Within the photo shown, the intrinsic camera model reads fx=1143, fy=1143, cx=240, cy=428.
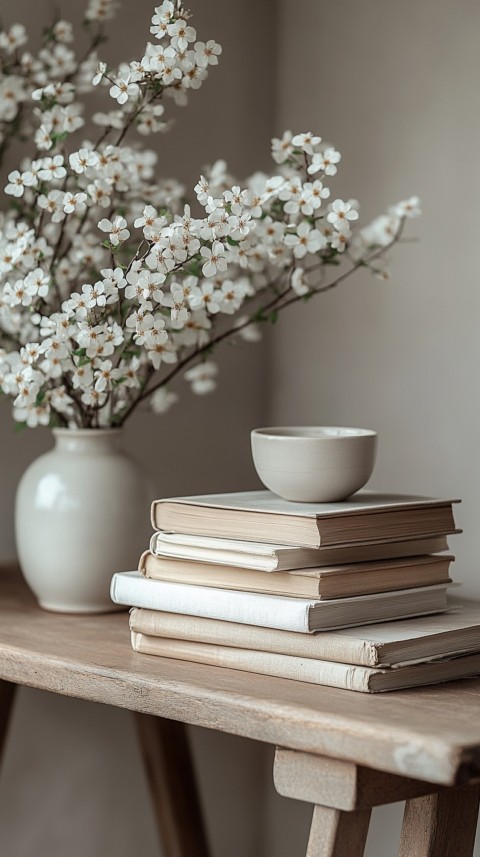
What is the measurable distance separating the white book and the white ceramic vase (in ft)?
0.57

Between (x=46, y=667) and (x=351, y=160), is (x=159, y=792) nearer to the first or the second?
(x=46, y=667)

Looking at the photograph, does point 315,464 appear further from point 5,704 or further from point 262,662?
point 5,704

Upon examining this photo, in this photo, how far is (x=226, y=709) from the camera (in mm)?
936

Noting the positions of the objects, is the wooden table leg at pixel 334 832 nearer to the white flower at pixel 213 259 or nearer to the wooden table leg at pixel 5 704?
the white flower at pixel 213 259

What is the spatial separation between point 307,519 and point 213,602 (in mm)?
118

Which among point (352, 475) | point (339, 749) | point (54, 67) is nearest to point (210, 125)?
point (54, 67)

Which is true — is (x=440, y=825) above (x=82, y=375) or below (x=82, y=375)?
below

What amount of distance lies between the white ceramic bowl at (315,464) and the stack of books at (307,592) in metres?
0.02

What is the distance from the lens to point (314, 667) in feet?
3.24

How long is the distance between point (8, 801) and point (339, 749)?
0.89 m

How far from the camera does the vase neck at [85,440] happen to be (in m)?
1.31

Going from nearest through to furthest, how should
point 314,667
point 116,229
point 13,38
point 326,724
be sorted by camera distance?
point 326,724 → point 314,667 → point 116,229 → point 13,38

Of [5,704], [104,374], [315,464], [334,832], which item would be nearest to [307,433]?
[315,464]

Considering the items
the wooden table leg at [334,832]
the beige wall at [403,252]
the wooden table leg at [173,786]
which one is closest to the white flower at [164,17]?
the beige wall at [403,252]
